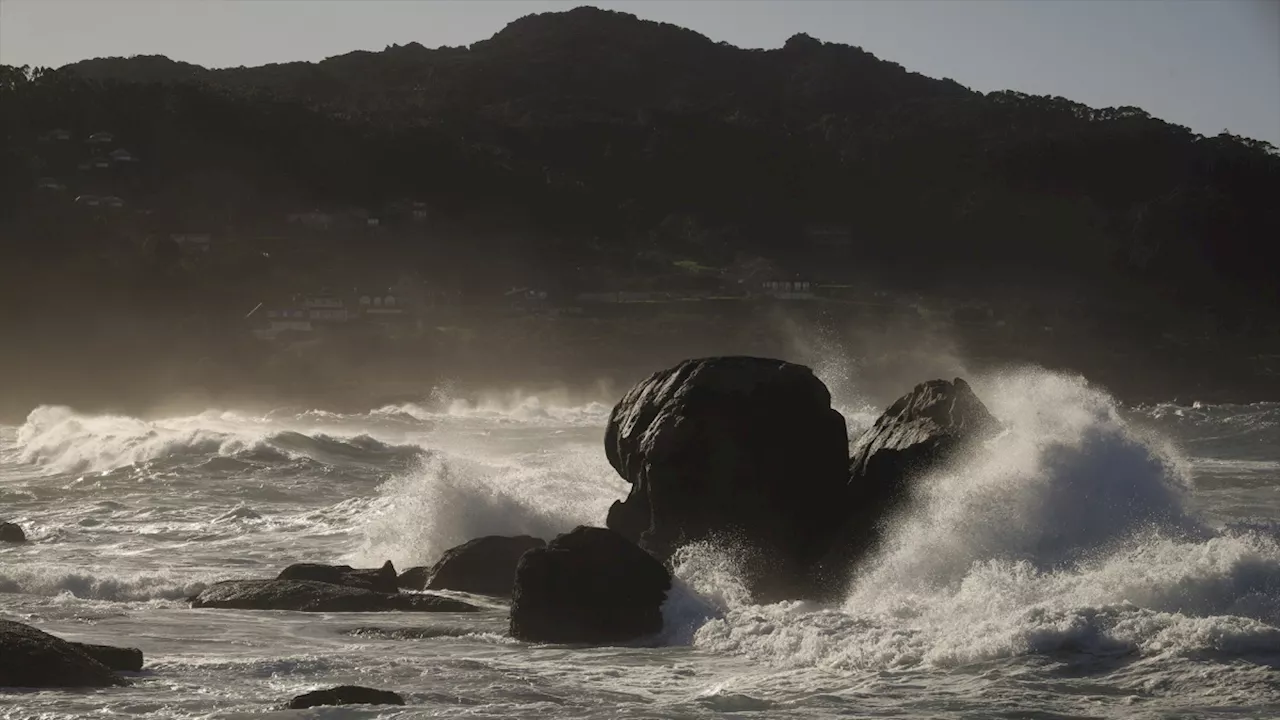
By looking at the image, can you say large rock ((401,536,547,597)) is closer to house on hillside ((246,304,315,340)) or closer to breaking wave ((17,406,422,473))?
breaking wave ((17,406,422,473))

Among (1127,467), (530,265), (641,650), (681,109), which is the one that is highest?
(681,109)

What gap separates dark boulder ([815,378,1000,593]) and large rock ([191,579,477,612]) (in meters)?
4.25

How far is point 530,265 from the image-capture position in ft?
349

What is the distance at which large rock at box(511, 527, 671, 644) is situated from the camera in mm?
16953

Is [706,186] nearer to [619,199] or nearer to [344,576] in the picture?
[619,199]

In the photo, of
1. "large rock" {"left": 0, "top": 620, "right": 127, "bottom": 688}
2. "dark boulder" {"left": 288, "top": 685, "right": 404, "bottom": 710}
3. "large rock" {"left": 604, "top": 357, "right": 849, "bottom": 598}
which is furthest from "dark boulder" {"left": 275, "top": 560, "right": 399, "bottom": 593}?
"dark boulder" {"left": 288, "top": 685, "right": 404, "bottom": 710}

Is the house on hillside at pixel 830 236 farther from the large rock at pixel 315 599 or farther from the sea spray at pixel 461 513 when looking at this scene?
the large rock at pixel 315 599

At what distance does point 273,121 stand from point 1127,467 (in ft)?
369

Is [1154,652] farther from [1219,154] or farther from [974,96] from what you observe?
[974,96]

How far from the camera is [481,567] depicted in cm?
2131

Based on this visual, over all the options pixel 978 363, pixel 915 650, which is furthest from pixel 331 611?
pixel 978 363

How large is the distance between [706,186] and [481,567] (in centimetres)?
11557

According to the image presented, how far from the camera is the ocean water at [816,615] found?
44.6 feet

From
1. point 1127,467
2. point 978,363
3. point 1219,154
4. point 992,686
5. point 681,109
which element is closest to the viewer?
point 992,686
